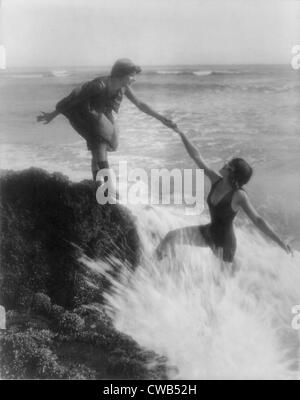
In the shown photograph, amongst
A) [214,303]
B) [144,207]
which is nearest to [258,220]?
[214,303]

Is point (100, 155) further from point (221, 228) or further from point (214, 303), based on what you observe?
point (214, 303)

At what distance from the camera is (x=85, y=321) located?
8.46 ft

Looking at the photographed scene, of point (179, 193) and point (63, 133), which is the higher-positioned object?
point (63, 133)

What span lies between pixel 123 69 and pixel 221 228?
1.05m

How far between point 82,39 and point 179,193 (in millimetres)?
1116

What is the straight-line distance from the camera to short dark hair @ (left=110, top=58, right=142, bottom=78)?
250cm

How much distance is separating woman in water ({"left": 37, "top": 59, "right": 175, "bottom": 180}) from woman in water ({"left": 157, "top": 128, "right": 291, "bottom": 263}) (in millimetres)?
362

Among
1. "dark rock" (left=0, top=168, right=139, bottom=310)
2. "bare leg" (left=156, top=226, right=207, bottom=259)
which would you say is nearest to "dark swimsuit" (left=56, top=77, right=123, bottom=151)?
"dark rock" (left=0, top=168, right=139, bottom=310)

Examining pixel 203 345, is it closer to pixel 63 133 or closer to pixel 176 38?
pixel 63 133

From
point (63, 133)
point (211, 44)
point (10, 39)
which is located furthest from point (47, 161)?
point (211, 44)

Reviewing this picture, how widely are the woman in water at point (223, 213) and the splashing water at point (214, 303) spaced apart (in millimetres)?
56

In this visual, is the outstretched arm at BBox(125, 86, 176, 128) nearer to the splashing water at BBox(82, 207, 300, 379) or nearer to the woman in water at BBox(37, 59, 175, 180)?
the woman in water at BBox(37, 59, 175, 180)

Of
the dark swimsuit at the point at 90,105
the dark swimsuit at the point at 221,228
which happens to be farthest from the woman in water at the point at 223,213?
the dark swimsuit at the point at 90,105

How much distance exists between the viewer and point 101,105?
252 cm
